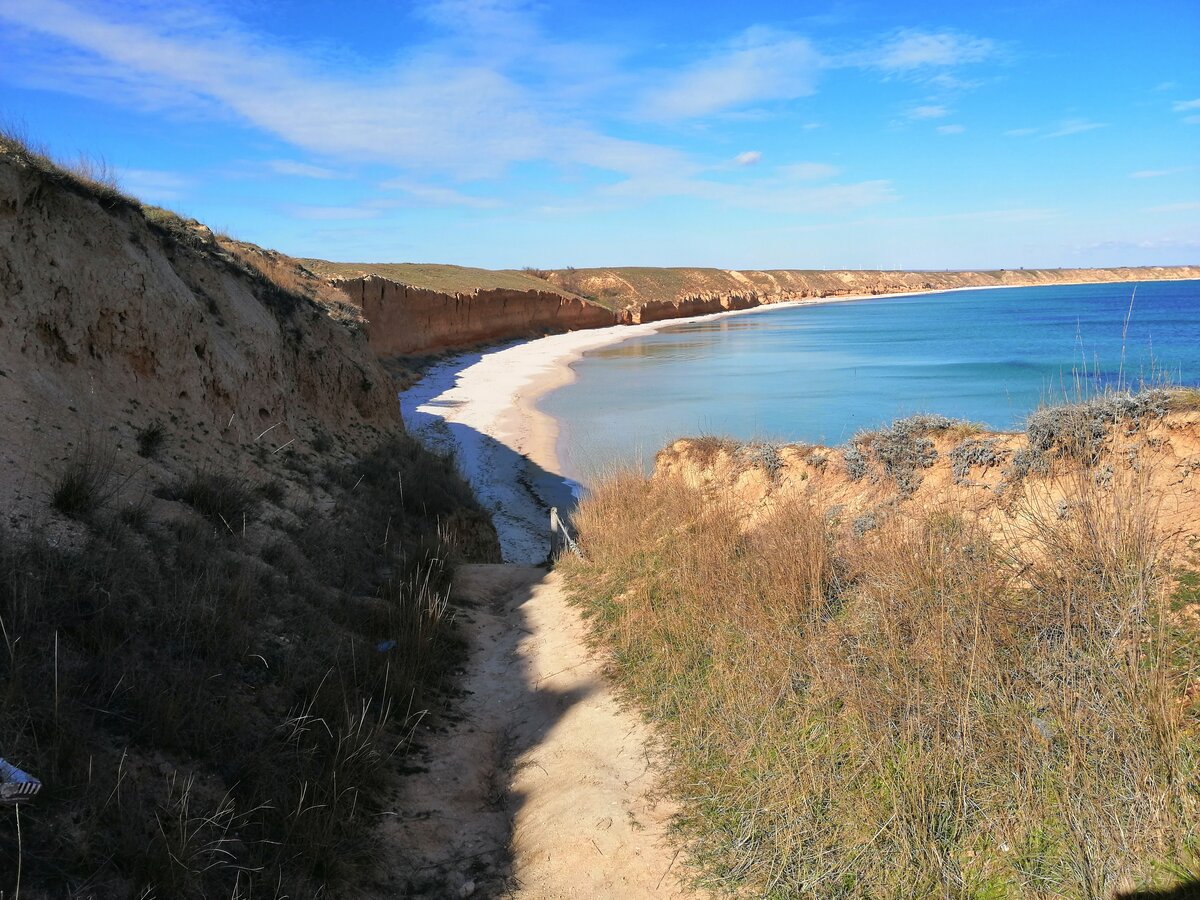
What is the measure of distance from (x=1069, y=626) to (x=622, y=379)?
35201 mm

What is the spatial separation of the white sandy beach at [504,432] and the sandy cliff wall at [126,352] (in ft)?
14.7

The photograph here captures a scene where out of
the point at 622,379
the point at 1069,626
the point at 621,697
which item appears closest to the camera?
the point at 1069,626

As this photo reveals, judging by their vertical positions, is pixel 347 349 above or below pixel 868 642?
above

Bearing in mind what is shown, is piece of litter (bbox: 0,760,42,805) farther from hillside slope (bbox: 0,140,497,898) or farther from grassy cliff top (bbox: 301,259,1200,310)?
grassy cliff top (bbox: 301,259,1200,310)

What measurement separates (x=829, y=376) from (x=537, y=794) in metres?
36.7

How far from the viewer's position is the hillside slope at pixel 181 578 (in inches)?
128

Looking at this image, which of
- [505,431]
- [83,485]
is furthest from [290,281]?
[505,431]

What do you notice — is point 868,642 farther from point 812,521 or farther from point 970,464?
point 970,464

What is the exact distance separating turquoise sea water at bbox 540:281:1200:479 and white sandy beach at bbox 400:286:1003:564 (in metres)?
1.00

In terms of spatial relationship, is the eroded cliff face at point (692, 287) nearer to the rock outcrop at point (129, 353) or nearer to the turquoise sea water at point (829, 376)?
the turquoise sea water at point (829, 376)

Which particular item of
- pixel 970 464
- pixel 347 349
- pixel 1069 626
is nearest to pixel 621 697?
pixel 1069 626

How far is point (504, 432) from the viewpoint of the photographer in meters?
24.2

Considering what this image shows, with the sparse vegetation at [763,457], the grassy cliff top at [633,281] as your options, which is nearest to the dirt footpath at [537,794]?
the sparse vegetation at [763,457]

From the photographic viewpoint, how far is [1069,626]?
351 cm
